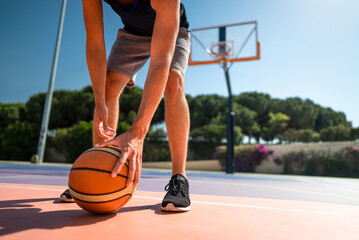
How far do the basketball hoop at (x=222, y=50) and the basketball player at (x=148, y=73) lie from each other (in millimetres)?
8168

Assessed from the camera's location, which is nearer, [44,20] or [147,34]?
[147,34]

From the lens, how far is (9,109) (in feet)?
84.2

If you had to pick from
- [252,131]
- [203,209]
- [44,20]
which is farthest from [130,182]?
[252,131]

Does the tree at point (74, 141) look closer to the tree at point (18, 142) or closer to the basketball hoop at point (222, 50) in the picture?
the tree at point (18, 142)

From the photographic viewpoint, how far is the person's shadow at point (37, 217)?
1.08 metres

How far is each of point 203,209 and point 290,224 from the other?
514mm

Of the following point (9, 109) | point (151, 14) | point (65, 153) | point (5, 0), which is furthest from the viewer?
point (9, 109)

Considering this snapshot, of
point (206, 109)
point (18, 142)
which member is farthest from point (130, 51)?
point (206, 109)

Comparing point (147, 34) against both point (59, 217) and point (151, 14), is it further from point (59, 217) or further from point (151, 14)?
point (59, 217)

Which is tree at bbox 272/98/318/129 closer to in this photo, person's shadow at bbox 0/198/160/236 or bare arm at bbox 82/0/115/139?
bare arm at bbox 82/0/115/139

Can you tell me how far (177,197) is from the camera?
1.55 metres

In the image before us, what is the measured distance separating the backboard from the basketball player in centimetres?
820

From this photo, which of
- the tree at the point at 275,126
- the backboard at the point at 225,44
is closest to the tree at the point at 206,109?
the tree at the point at 275,126

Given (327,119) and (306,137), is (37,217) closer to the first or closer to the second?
(306,137)
